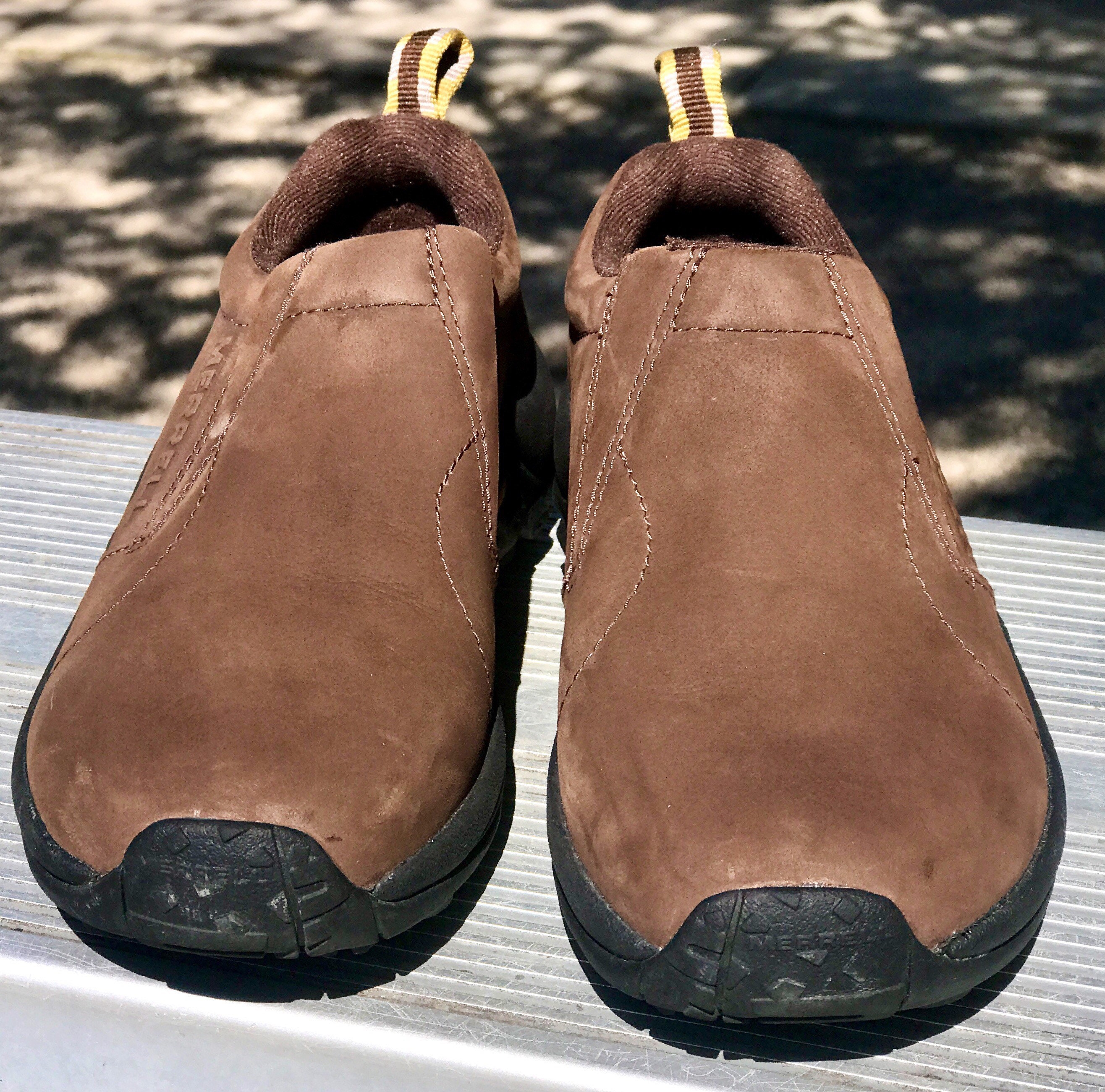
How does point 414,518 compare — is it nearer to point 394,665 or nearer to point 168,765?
point 394,665

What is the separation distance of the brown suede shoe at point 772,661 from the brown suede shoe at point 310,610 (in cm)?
11

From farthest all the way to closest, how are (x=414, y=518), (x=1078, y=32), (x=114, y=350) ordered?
(x=1078, y=32) → (x=114, y=350) → (x=414, y=518)

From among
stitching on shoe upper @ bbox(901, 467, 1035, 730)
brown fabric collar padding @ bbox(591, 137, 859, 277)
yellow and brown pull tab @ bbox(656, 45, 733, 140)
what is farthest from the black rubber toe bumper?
yellow and brown pull tab @ bbox(656, 45, 733, 140)

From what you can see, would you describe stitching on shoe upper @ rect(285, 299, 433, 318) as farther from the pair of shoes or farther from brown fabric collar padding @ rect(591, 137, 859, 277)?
brown fabric collar padding @ rect(591, 137, 859, 277)

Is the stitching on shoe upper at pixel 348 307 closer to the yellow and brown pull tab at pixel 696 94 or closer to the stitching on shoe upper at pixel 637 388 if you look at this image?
the stitching on shoe upper at pixel 637 388

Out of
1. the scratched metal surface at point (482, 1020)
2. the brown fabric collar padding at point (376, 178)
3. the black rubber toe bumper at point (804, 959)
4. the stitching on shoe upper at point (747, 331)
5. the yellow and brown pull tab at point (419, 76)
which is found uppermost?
the yellow and brown pull tab at point (419, 76)

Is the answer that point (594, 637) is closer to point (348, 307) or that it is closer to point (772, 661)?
Answer: point (772, 661)

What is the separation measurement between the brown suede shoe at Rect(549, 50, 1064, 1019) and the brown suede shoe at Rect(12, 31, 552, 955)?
108 millimetres

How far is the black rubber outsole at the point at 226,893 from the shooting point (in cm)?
74

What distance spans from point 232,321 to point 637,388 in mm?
422

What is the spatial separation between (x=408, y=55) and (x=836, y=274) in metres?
0.59

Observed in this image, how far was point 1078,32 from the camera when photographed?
2.90 meters

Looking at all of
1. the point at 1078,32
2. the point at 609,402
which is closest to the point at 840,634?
the point at 609,402

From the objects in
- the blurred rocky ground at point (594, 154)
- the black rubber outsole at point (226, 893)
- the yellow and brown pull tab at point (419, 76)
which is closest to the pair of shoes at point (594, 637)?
the black rubber outsole at point (226, 893)
